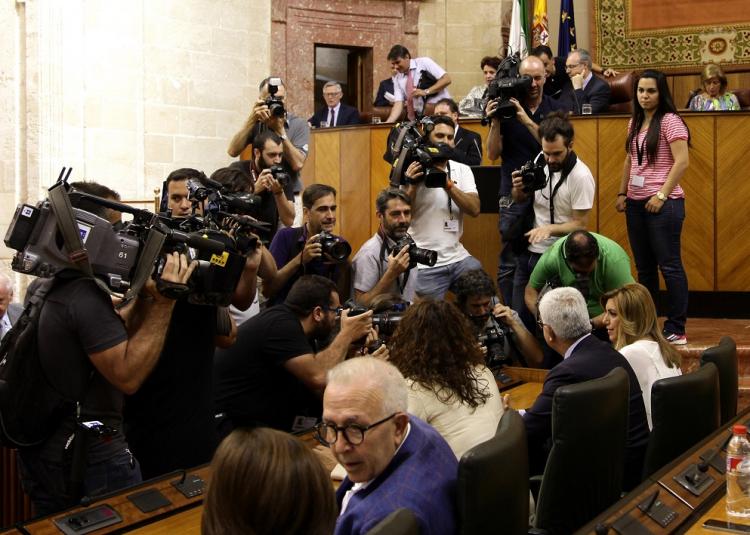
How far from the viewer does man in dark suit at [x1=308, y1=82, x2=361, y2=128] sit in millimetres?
8781

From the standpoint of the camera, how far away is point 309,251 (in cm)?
493

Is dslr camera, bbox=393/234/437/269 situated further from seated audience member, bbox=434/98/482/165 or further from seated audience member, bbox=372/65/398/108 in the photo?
seated audience member, bbox=372/65/398/108

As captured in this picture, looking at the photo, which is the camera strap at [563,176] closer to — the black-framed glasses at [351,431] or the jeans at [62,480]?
the jeans at [62,480]

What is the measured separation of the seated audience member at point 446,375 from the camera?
124 inches

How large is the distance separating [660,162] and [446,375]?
3128 mm

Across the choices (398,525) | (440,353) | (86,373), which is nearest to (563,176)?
(440,353)

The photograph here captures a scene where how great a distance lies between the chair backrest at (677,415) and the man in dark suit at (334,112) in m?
5.64

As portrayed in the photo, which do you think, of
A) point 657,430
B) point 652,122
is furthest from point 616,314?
point 652,122

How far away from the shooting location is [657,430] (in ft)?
11.3

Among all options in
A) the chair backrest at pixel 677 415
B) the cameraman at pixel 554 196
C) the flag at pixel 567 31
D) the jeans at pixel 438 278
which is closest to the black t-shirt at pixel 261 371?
the chair backrest at pixel 677 415

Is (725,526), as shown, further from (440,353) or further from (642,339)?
(642,339)

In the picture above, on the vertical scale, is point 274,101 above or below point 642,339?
above

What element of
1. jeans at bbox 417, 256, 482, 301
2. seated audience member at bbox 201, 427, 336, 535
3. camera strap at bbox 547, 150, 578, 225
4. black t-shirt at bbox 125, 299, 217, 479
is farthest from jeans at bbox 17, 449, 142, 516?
camera strap at bbox 547, 150, 578, 225

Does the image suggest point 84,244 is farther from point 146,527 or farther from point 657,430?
point 657,430
